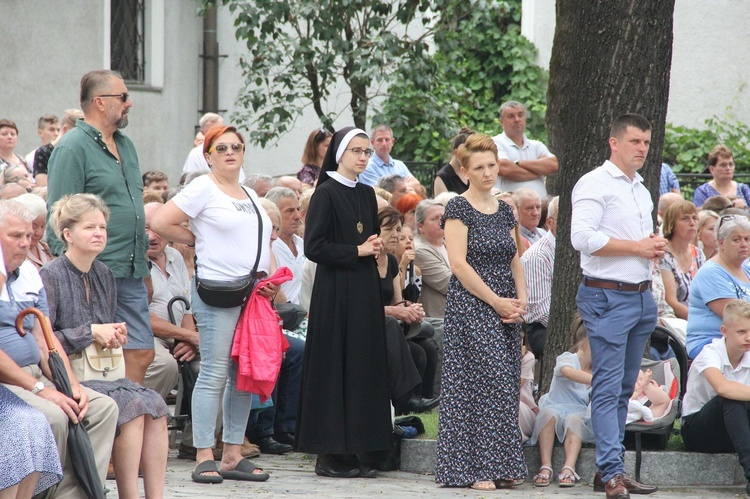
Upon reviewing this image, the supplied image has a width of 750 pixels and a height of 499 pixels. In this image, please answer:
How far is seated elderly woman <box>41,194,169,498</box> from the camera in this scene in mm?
6043

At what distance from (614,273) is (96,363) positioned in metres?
2.99

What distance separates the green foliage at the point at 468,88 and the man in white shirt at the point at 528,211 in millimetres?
5110

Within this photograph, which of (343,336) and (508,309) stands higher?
(508,309)

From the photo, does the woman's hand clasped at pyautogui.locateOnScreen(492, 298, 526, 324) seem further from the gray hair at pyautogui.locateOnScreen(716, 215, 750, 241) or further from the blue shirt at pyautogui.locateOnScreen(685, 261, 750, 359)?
Answer: the gray hair at pyautogui.locateOnScreen(716, 215, 750, 241)

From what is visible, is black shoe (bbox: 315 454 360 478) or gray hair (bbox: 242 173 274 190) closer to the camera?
black shoe (bbox: 315 454 360 478)

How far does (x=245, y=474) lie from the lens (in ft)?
23.8

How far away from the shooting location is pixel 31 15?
15.7 metres

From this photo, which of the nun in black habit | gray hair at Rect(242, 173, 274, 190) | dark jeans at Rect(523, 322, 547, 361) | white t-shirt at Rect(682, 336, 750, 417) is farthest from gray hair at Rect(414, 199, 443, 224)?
white t-shirt at Rect(682, 336, 750, 417)

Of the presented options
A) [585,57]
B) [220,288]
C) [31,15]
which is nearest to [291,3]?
[31,15]

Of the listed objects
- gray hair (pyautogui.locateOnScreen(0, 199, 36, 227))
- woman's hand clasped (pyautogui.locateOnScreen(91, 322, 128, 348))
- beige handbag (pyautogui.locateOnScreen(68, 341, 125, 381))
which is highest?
gray hair (pyautogui.locateOnScreen(0, 199, 36, 227))

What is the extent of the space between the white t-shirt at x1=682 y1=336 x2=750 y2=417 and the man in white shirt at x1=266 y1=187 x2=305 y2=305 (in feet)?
9.80

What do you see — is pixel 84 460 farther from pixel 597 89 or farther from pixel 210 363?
pixel 597 89

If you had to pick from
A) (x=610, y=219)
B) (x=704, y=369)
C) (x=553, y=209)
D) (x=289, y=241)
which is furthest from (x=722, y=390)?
(x=289, y=241)

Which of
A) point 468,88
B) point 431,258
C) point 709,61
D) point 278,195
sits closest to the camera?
point 278,195
